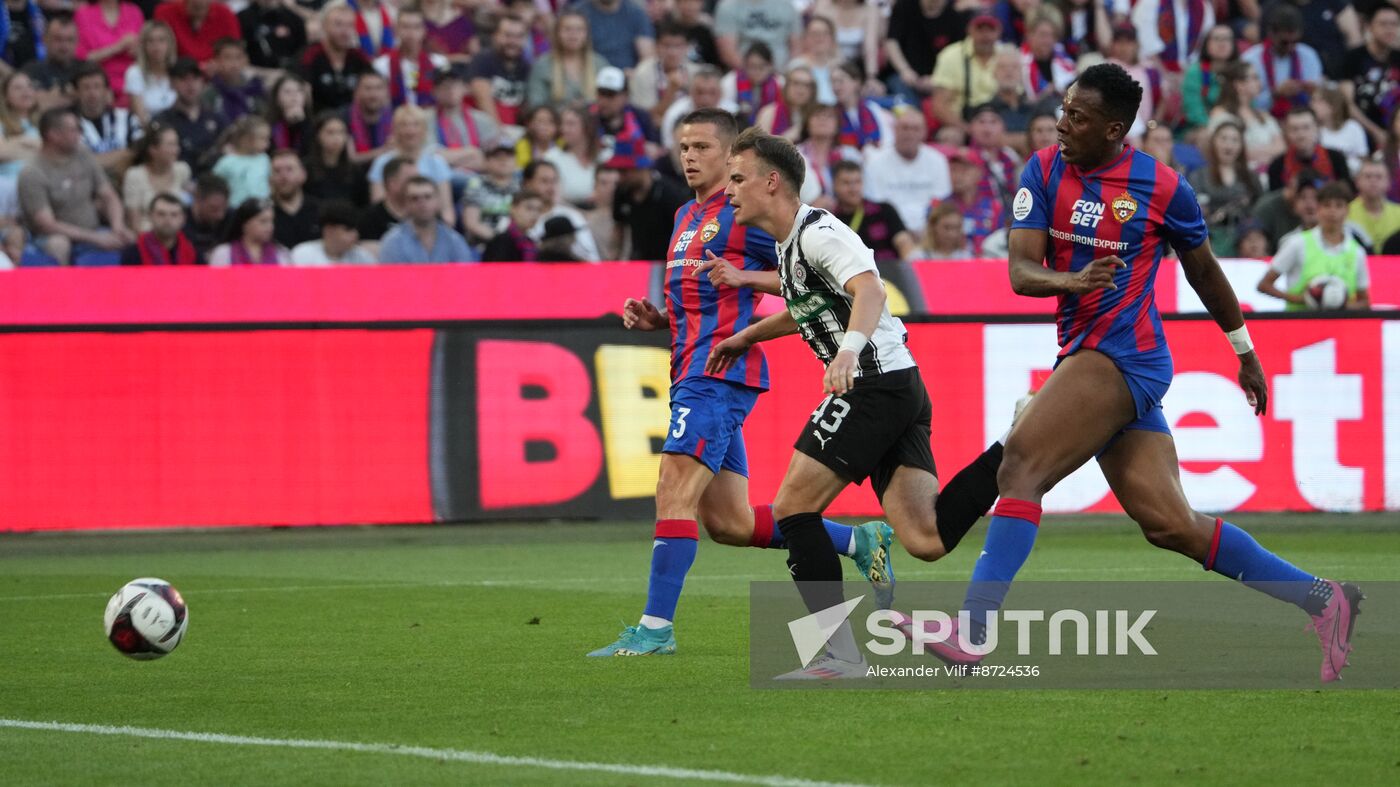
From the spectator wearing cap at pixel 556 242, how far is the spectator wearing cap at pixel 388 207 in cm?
131

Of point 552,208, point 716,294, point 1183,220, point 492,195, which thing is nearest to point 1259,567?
point 1183,220

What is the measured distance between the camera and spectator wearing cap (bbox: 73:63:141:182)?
18.2 metres

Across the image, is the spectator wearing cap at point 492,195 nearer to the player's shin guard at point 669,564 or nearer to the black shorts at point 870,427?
the player's shin guard at point 669,564

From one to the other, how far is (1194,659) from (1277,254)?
31.6 feet

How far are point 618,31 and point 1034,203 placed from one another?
13746 millimetres

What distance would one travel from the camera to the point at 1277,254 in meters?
17.1

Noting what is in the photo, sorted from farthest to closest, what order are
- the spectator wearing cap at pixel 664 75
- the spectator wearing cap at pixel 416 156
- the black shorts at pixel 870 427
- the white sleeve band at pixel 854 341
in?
the spectator wearing cap at pixel 664 75
the spectator wearing cap at pixel 416 156
the black shorts at pixel 870 427
the white sleeve band at pixel 854 341

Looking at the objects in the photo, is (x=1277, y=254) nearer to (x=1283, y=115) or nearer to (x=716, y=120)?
(x=1283, y=115)

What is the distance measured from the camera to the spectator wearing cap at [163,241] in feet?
54.6

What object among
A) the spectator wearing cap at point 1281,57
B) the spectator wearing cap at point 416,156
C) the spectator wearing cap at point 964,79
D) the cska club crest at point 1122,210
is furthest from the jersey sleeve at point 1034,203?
the spectator wearing cap at point 1281,57

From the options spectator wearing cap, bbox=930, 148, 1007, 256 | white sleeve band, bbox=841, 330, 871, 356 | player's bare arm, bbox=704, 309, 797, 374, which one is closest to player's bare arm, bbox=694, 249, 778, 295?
player's bare arm, bbox=704, 309, 797, 374

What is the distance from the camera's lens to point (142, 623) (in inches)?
313

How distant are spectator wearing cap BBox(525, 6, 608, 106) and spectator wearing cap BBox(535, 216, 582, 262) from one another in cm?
299

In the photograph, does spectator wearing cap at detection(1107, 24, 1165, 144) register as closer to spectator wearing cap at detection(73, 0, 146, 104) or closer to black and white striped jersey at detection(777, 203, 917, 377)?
spectator wearing cap at detection(73, 0, 146, 104)
